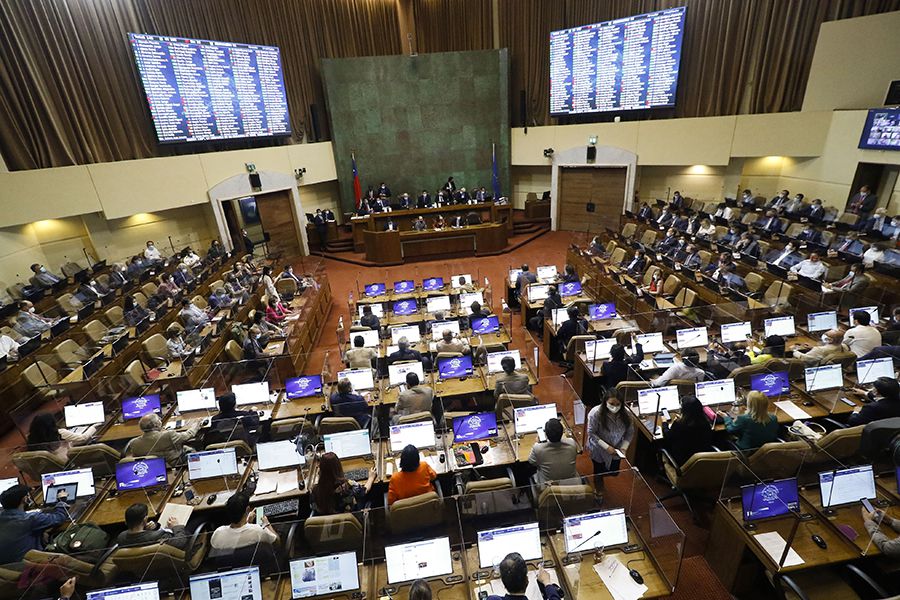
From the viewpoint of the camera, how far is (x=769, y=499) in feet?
12.5

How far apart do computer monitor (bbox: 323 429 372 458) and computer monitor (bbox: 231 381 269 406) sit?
1750 millimetres

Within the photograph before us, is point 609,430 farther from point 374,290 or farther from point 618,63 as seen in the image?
point 618,63

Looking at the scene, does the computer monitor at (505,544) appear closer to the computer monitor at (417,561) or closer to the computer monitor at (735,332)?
the computer monitor at (417,561)

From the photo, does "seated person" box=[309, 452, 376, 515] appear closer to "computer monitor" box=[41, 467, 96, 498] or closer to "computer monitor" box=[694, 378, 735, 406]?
"computer monitor" box=[41, 467, 96, 498]

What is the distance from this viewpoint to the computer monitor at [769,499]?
3.81 meters

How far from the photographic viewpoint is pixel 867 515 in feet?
12.3

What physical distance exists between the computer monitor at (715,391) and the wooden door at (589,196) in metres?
11.4

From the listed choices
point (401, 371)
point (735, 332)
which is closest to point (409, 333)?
point (401, 371)

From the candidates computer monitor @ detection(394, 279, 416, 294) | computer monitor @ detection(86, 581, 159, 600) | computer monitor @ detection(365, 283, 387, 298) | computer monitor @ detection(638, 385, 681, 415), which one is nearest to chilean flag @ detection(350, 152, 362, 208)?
computer monitor @ detection(365, 283, 387, 298)

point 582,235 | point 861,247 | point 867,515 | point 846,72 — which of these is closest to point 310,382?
point 867,515

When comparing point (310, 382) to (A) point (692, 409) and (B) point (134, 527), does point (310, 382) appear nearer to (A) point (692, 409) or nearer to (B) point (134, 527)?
(B) point (134, 527)

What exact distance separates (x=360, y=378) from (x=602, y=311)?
171 inches

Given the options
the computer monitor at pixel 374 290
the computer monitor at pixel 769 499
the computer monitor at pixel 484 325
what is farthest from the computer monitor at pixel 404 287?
the computer monitor at pixel 769 499

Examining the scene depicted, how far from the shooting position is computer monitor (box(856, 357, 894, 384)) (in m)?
5.46
